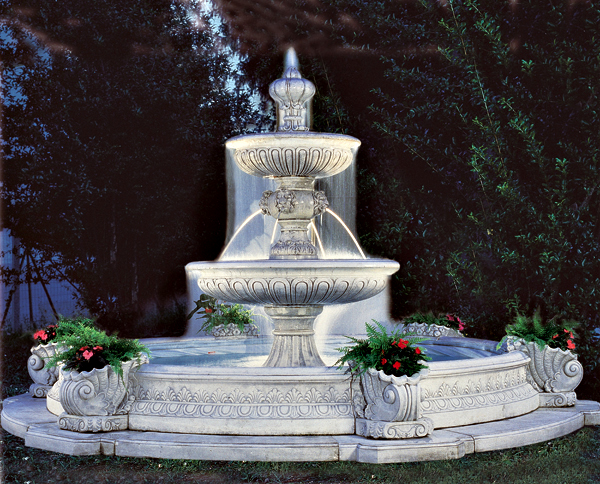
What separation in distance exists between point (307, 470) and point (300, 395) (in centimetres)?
77

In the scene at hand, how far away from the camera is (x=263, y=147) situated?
786cm

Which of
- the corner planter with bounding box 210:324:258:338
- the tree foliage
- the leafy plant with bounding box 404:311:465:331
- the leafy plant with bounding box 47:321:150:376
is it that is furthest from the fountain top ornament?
the tree foliage

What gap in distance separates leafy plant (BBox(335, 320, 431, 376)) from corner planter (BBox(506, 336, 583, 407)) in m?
1.99

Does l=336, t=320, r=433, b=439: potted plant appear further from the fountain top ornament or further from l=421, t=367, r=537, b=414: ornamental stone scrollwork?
the fountain top ornament

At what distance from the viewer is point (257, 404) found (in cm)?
648

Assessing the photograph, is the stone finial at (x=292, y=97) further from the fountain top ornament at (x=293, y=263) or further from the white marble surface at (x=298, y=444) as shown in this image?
the white marble surface at (x=298, y=444)

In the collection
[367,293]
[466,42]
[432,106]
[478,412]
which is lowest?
[478,412]

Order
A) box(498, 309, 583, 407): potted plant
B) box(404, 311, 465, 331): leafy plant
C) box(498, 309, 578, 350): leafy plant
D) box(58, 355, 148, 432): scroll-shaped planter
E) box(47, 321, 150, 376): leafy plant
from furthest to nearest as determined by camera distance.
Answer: box(404, 311, 465, 331): leafy plant < box(498, 309, 578, 350): leafy plant < box(498, 309, 583, 407): potted plant < box(47, 321, 150, 376): leafy plant < box(58, 355, 148, 432): scroll-shaped planter

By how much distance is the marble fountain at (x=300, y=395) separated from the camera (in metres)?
6.17

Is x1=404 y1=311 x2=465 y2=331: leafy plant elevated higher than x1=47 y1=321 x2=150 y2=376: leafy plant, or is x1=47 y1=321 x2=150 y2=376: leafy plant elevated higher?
x1=47 y1=321 x2=150 y2=376: leafy plant

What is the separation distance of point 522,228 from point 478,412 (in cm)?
446

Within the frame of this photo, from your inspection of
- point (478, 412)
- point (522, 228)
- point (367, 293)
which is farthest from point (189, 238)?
point (478, 412)

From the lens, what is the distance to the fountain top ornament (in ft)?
23.8

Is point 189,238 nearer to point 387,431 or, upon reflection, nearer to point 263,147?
point 263,147
